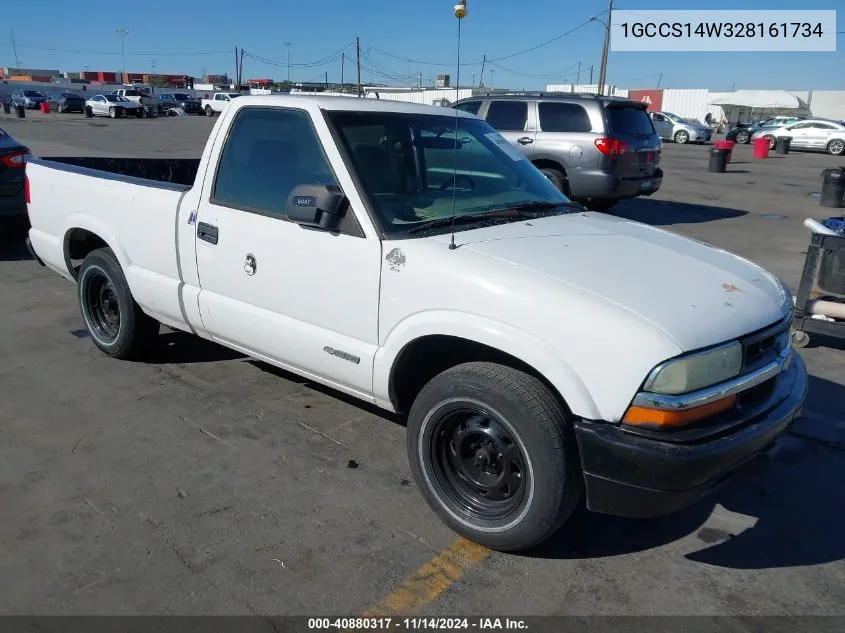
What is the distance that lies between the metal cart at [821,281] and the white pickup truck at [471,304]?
2368 mm

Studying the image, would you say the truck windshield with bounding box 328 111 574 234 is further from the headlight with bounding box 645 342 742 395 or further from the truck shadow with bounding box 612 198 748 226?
the truck shadow with bounding box 612 198 748 226

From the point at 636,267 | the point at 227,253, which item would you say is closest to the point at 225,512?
the point at 227,253

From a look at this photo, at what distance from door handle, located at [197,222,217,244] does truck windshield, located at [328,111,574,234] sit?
3.19 feet

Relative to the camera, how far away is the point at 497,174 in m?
4.09

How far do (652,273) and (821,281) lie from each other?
320cm

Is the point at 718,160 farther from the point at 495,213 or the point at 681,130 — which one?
the point at 495,213

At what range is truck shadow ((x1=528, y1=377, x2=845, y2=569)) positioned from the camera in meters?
3.10

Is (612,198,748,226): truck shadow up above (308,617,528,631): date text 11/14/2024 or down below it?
above

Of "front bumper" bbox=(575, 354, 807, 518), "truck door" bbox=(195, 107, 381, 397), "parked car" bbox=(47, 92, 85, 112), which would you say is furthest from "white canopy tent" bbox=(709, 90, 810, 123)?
"front bumper" bbox=(575, 354, 807, 518)

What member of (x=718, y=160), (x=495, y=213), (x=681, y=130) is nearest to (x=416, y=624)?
(x=495, y=213)

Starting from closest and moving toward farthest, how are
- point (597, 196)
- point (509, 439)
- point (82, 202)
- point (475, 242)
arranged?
point (509, 439), point (475, 242), point (82, 202), point (597, 196)

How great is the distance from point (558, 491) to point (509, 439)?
12.1 inches

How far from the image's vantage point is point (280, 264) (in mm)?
3680

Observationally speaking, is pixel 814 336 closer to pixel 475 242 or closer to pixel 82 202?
pixel 475 242
